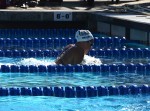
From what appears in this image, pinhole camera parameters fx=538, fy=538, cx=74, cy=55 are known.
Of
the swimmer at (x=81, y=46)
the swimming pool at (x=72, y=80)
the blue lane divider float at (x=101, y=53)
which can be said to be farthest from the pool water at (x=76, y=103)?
the blue lane divider float at (x=101, y=53)

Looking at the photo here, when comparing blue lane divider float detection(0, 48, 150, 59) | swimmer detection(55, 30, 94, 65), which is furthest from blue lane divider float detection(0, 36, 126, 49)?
swimmer detection(55, 30, 94, 65)

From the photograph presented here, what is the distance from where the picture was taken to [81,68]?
33.8ft

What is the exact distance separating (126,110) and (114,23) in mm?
8841

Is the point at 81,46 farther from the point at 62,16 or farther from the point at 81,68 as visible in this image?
the point at 62,16

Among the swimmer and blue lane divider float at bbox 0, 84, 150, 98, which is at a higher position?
the swimmer

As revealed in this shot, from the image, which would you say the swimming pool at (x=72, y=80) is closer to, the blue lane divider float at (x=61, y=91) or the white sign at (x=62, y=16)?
the blue lane divider float at (x=61, y=91)

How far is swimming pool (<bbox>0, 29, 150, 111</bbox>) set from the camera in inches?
312

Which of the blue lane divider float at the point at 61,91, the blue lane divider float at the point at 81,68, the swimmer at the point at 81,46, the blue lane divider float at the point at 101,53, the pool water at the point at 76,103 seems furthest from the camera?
the blue lane divider float at the point at 101,53

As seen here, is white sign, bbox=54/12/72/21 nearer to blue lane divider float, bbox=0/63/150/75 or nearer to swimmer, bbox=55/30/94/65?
blue lane divider float, bbox=0/63/150/75

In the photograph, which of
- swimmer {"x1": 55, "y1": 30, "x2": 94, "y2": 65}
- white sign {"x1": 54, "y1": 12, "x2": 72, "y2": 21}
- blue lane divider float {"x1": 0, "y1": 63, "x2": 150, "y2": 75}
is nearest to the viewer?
swimmer {"x1": 55, "y1": 30, "x2": 94, "y2": 65}

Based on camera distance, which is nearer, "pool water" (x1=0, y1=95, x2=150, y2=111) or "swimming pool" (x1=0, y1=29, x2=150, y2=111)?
"pool water" (x1=0, y1=95, x2=150, y2=111)

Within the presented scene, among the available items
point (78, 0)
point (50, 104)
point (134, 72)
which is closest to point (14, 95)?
point (50, 104)

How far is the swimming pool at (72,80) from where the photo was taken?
7.92m

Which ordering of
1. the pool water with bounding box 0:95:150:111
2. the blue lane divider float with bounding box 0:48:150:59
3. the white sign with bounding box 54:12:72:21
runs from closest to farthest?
the pool water with bounding box 0:95:150:111
the blue lane divider float with bounding box 0:48:150:59
the white sign with bounding box 54:12:72:21
